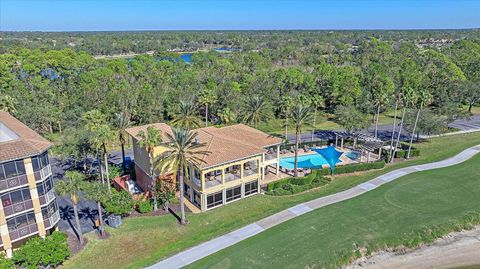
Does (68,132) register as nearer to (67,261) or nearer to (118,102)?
(118,102)

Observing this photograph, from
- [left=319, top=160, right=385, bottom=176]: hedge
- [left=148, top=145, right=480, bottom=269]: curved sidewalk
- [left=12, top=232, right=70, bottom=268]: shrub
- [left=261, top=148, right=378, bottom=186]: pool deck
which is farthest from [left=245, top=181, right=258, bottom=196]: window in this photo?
[left=12, top=232, right=70, bottom=268]: shrub

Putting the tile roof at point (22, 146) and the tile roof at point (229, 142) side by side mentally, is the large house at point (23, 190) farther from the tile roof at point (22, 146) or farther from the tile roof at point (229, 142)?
the tile roof at point (229, 142)

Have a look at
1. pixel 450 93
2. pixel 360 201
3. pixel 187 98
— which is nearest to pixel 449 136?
pixel 450 93

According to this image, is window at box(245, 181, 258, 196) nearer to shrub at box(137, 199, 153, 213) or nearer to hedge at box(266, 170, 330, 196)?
hedge at box(266, 170, 330, 196)

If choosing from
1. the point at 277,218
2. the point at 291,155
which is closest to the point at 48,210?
the point at 277,218

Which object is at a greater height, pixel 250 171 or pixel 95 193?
pixel 95 193

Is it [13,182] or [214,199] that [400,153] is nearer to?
[214,199]

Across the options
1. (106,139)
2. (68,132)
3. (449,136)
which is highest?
(106,139)
